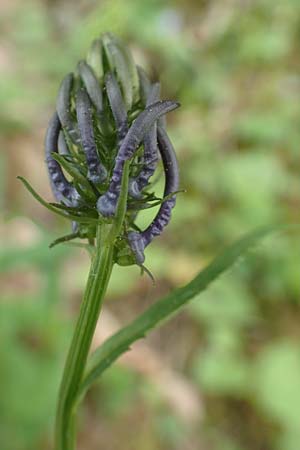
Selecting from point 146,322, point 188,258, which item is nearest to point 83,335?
point 146,322

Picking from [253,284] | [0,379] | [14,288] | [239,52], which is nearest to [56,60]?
[239,52]

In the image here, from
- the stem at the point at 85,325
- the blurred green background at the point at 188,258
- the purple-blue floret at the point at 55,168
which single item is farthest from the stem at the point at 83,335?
the blurred green background at the point at 188,258

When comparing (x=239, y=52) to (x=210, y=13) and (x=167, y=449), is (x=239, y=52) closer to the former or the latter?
(x=210, y=13)

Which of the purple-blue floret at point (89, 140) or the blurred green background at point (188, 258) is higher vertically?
the blurred green background at point (188, 258)

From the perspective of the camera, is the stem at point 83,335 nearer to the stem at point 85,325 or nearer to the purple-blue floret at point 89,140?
the stem at point 85,325

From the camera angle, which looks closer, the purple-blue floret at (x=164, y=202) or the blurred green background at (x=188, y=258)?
the purple-blue floret at (x=164, y=202)

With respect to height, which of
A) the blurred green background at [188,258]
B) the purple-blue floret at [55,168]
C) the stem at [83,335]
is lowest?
the stem at [83,335]

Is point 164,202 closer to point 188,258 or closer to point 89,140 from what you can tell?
point 89,140
